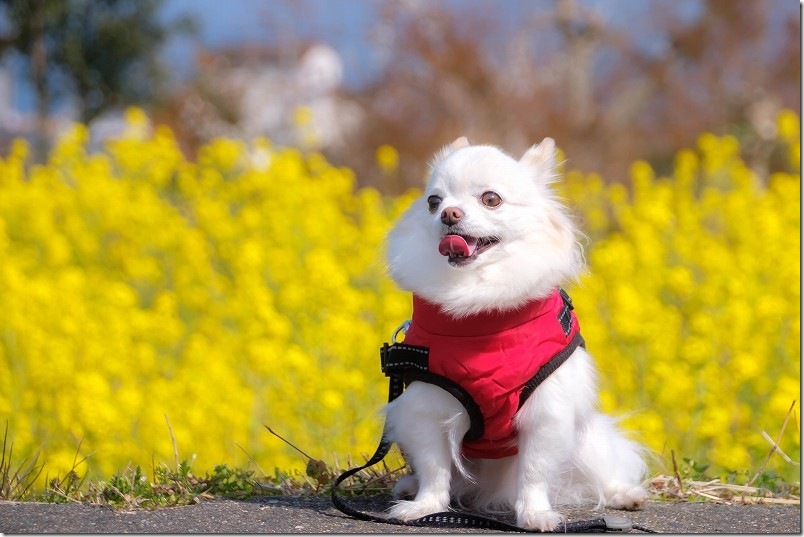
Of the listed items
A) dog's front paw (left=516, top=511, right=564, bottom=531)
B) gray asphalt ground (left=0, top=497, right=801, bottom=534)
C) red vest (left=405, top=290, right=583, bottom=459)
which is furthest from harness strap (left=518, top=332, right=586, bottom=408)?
gray asphalt ground (left=0, top=497, right=801, bottom=534)

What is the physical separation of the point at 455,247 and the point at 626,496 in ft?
3.37

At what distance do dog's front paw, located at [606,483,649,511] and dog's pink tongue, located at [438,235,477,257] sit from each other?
959mm

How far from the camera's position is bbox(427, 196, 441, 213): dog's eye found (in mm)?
2936

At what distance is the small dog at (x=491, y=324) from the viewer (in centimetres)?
286

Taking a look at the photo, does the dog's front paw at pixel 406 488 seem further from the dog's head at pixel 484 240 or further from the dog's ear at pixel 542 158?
the dog's ear at pixel 542 158

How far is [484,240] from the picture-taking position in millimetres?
2887

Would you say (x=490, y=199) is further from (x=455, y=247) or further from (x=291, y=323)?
(x=291, y=323)

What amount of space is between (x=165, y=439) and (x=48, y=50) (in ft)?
35.5

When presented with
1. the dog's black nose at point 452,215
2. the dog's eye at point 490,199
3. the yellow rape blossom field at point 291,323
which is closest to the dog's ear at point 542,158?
the dog's eye at point 490,199

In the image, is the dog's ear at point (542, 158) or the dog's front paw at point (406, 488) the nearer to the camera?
the dog's ear at point (542, 158)

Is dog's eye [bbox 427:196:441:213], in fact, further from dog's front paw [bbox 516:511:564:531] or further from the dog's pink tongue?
dog's front paw [bbox 516:511:564:531]

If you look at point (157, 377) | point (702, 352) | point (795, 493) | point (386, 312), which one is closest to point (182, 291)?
point (157, 377)

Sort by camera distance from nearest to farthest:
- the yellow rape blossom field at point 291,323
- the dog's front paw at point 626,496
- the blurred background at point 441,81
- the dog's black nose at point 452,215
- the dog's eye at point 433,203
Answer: the dog's black nose at point 452,215, the dog's eye at point 433,203, the dog's front paw at point 626,496, the yellow rape blossom field at point 291,323, the blurred background at point 441,81

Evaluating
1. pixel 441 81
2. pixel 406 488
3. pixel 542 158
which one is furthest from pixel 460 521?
pixel 441 81
